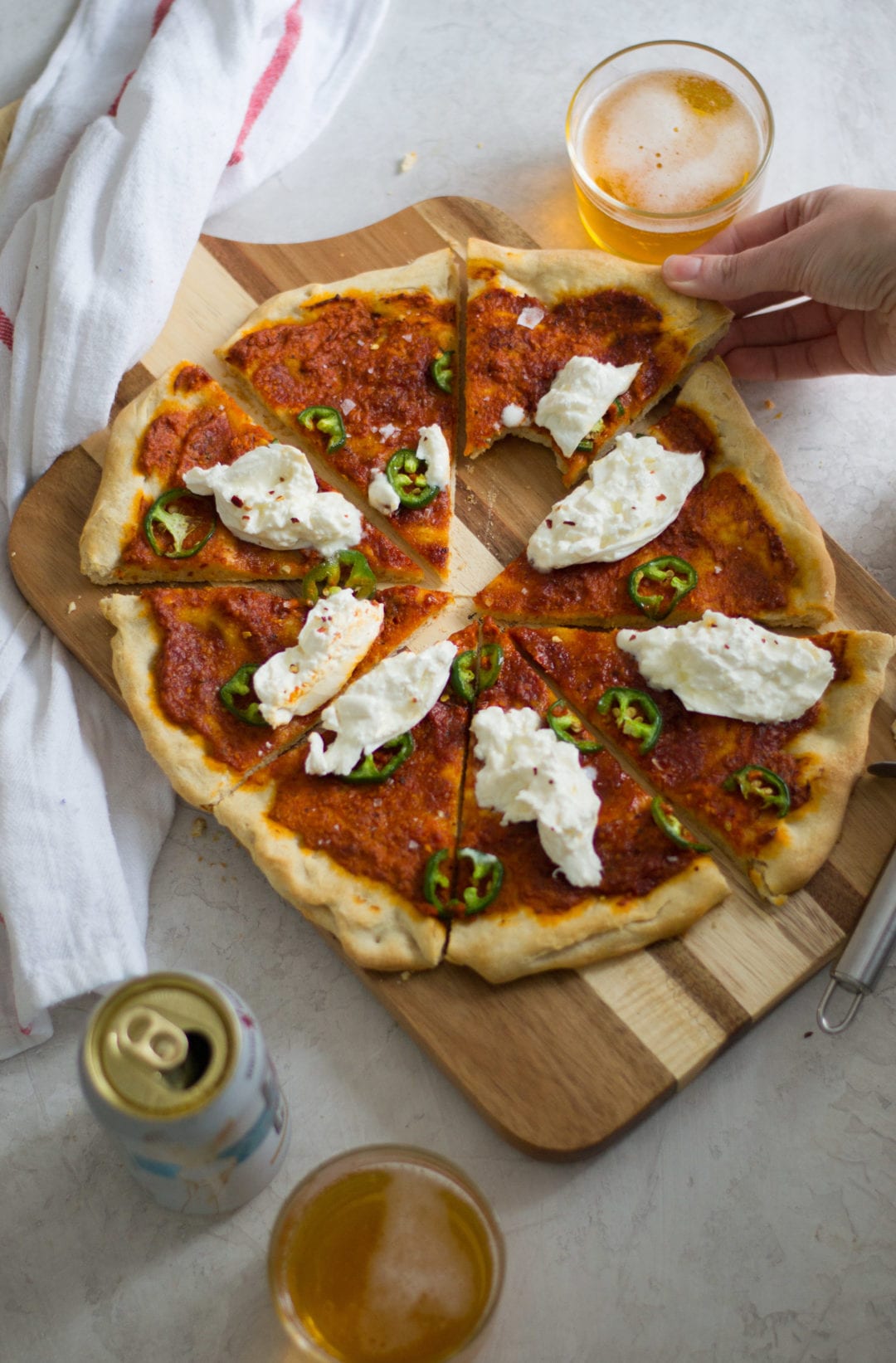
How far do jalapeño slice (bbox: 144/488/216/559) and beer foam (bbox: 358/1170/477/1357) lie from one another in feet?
9.61

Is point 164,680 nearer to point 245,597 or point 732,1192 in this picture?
point 245,597

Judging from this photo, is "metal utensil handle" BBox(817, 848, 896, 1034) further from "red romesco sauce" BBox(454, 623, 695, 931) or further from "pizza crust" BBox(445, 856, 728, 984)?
"red romesco sauce" BBox(454, 623, 695, 931)

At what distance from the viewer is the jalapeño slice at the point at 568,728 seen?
5.55 m

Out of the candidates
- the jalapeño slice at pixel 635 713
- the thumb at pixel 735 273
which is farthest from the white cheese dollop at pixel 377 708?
the thumb at pixel 735 273

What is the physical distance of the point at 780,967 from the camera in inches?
206

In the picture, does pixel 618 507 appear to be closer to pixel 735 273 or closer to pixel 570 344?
pixel 570 344

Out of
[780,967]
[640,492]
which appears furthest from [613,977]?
[640,492]

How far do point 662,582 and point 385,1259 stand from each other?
10.2 feet

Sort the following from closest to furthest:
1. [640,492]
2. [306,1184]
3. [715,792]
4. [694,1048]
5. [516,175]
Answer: [306,1184]
[694,1048]
[715,792]
[640,492]
[516,175]

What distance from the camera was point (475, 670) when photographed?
19.0 feet

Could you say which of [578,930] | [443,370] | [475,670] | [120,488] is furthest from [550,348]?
[578,930]

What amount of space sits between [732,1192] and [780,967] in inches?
37.3

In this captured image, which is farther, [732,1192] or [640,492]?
[640,492]

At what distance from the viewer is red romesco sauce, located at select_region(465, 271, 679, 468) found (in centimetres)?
619
